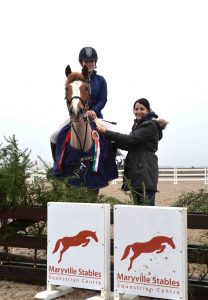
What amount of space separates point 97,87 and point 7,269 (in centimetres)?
275

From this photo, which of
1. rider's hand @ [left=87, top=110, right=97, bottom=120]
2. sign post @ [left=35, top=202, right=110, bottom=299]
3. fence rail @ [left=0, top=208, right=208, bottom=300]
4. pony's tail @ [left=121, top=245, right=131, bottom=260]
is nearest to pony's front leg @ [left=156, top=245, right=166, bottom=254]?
pony's tail @ [left=121, top=245, right=131, bottom=260]

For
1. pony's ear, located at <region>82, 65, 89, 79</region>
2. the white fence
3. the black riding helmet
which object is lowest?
the white fence

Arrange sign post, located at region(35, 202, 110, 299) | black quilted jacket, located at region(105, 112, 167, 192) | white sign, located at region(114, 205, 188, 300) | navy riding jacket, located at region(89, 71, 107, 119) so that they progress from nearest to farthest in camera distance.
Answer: white sign, located at region(114, 205, 188, 300)
sign post, located at region(35, 202, 110, 299)
black quilted jacket, located at region(105, 112, 167, 192)
navy riding jacket, located at region(89, 71, 107, 119)

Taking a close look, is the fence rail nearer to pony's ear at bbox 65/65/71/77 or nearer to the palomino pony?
the palomino pony

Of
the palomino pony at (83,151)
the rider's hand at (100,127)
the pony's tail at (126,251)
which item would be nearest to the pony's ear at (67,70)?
the palomino pony at (83,151)

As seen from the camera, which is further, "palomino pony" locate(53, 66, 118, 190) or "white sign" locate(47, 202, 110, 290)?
"palomino pony" locate(53, 66, 118, 190)

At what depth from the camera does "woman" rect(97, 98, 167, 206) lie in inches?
213

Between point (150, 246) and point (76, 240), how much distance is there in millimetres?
756

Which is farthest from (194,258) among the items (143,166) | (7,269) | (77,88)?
(77,88)

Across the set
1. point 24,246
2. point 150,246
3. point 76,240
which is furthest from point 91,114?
point 150,246

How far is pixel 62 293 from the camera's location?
459 centimetres

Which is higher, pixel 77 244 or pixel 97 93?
pixel 97 93

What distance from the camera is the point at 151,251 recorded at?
3881 mm

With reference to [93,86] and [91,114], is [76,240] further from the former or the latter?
[93,86]
